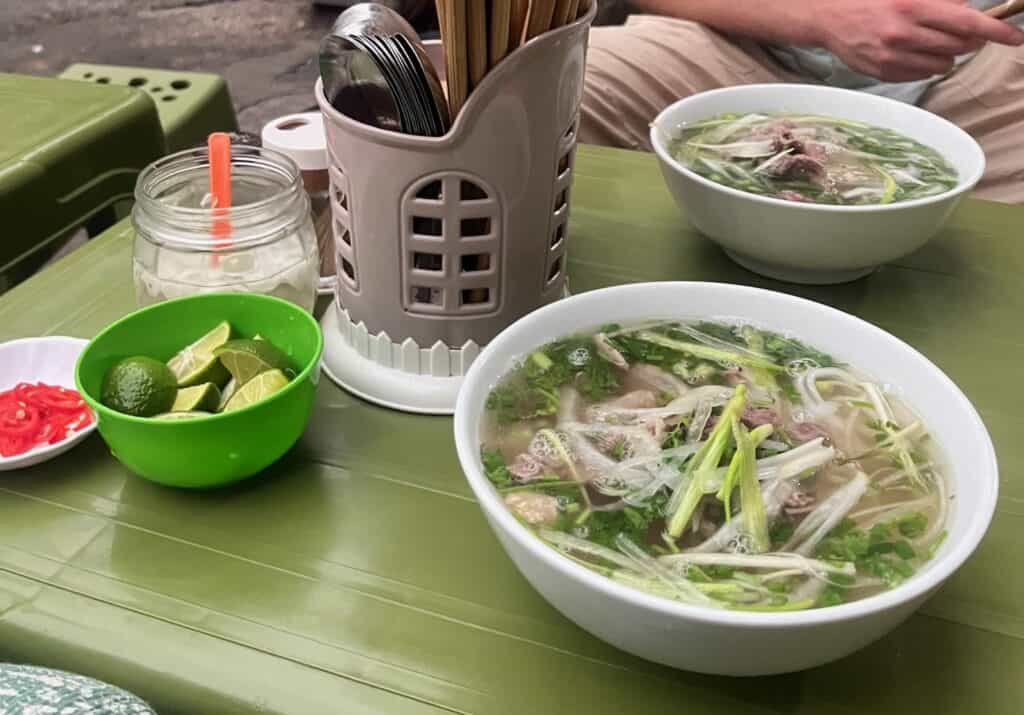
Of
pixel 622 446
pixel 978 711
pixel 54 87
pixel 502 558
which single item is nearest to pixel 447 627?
pixel 502 558

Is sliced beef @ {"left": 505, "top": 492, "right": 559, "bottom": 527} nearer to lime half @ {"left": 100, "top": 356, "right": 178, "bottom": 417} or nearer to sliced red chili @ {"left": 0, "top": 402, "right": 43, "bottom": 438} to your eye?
lime half @ {"left": 100, "top": 356, "right": 178, "bottom": 417}

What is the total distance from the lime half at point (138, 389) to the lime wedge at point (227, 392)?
4 centimetres

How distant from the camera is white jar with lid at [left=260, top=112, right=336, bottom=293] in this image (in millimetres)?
979

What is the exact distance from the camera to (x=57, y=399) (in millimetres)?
806

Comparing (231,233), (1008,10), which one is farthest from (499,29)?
(1008,10)

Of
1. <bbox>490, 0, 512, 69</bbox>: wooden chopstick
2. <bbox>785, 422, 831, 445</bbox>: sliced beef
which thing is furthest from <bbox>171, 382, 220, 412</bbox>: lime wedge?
<bbox>785, 422, 831, 445</bbox>: sliced beef

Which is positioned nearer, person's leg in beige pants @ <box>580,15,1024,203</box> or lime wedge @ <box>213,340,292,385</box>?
lime wedge @ <box>213,340,292,385</box>

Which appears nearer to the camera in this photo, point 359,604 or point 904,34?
point 359,604

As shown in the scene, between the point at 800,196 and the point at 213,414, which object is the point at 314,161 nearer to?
the point at 213,414

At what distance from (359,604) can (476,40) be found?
0.43 metres

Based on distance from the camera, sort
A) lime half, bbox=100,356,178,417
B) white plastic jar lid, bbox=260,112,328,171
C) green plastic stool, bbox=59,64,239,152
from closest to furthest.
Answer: lime half, bbox=100,356,178,417, white plastic jar lid, bbox=260,112,328,171, green plastic stool, bbox=59,64,239,152

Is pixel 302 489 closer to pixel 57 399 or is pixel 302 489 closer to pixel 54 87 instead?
pixel 57 399

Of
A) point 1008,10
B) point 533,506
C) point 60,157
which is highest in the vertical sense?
point 1008,10

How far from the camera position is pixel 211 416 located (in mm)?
685
